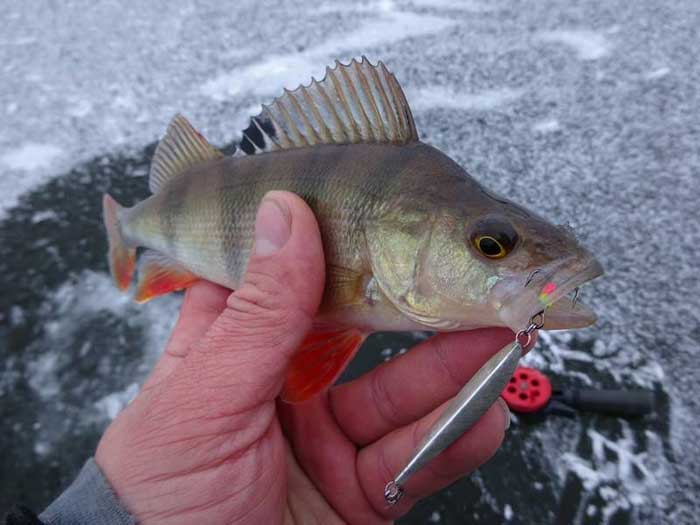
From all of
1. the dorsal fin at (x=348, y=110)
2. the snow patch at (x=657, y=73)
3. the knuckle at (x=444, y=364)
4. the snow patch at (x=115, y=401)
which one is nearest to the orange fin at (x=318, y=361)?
the knuckle at (x=444, y=364)

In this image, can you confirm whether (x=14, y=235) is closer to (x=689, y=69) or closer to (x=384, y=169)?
(x=384, y=169)

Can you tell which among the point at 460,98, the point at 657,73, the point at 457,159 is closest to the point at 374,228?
the point at 457,159

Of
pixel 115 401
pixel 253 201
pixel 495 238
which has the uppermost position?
pixel 253 201

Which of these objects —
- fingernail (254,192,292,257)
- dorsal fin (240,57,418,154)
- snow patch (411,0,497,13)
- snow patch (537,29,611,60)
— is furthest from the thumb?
snow patch (411,0,497,13)

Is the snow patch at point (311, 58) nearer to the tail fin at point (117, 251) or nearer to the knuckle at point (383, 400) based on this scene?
the tail fin at point (117, 251)

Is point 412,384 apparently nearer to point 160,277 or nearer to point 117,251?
point 160,277

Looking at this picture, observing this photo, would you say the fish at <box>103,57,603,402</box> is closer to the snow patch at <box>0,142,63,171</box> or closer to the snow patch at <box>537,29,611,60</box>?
the snow patch at <box>0,142,63,171</box>
